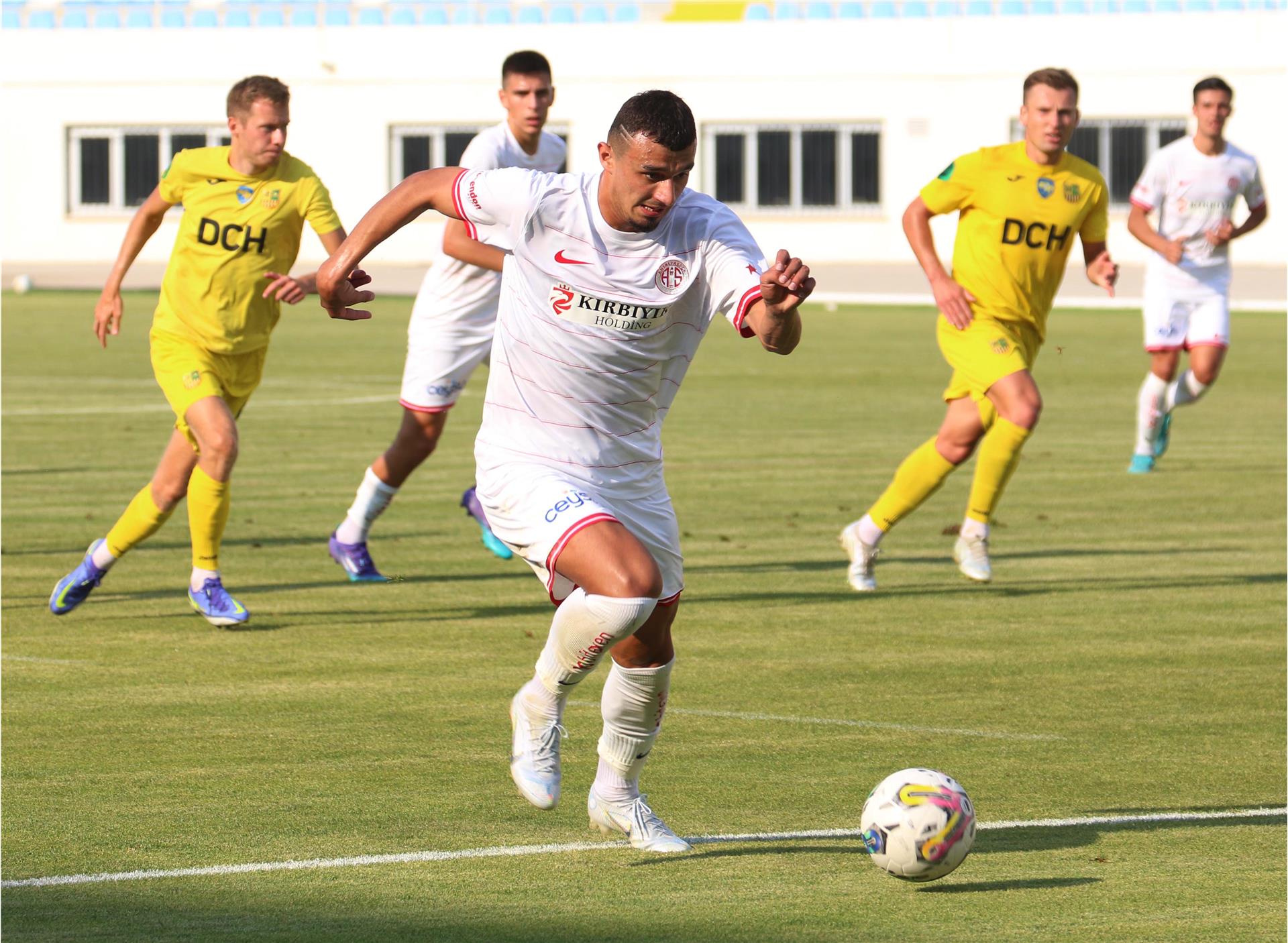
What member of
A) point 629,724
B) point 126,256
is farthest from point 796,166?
point 629,724

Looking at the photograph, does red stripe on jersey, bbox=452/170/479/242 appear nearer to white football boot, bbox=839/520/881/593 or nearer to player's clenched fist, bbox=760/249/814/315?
player's clenched fist, bbox=760/249/814/315

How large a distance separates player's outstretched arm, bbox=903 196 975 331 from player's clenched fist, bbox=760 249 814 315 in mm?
4810

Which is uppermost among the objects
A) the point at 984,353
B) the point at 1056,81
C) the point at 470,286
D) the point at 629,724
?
the point at 1056,81

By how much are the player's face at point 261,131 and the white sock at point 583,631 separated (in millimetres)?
4204

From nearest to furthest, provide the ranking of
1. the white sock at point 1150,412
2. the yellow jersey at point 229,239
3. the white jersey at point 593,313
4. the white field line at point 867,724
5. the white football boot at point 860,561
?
the white jersey at point 593,313 → the white field line at point 867,724 → the yellow jersey at point 229,239 → the white football boot at point 860,561 → the white sock at point 1150,412

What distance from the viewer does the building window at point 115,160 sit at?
192ft

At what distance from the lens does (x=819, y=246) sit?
5472 centimetres

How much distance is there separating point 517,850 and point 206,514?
412 cm

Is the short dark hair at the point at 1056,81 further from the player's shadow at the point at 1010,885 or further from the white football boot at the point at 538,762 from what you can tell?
the player's shadow at the point at 1010,885

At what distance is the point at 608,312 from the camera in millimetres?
6293

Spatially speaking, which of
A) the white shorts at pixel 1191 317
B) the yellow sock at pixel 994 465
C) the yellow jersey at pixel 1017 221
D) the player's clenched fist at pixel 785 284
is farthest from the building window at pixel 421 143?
the player's clenched fist at pixel 785 284

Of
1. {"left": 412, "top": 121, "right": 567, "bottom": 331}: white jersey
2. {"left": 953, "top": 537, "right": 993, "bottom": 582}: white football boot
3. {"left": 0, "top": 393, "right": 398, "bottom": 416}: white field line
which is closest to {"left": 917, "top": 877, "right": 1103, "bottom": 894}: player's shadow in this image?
{"left": 953, "top": 537, "right": 993, "bottom": 582}: white football boot

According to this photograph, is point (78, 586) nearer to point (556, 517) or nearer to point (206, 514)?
point (206, 514)

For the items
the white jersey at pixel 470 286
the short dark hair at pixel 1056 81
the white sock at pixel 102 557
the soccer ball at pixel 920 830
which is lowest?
the white sock at pixel 102 557
